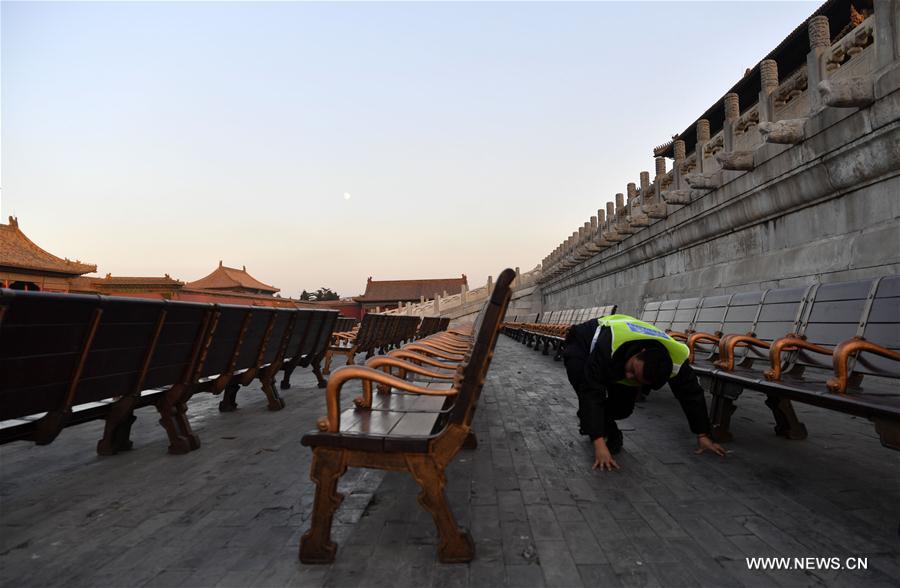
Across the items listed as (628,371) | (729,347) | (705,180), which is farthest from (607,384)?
(705,180)

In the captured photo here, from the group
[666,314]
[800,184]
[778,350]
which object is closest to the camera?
[778,350]

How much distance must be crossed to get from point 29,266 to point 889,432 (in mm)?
37134

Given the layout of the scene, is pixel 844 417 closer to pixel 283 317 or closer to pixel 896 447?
pixel 896 447

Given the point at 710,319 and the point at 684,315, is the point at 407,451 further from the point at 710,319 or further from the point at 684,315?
the point at 684,315

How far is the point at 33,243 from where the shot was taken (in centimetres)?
2914

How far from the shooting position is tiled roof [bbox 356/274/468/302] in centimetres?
5442

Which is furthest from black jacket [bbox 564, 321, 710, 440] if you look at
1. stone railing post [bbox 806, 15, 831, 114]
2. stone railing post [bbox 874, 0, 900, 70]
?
stone railing post [bbox 806, 15, 831, 114]

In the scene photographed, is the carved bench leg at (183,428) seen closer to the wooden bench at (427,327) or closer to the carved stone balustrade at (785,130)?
the carved stone balustrade at (785,130)

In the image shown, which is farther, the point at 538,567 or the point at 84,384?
the point at 84,384

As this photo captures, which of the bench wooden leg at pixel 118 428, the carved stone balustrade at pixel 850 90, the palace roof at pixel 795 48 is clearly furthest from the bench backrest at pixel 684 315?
the palace roof at pixel 795 48

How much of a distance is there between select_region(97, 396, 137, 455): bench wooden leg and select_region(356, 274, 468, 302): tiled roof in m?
50.0

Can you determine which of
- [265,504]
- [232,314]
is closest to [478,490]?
[265,504]

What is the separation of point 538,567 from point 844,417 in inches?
158

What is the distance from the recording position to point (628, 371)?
259cm
